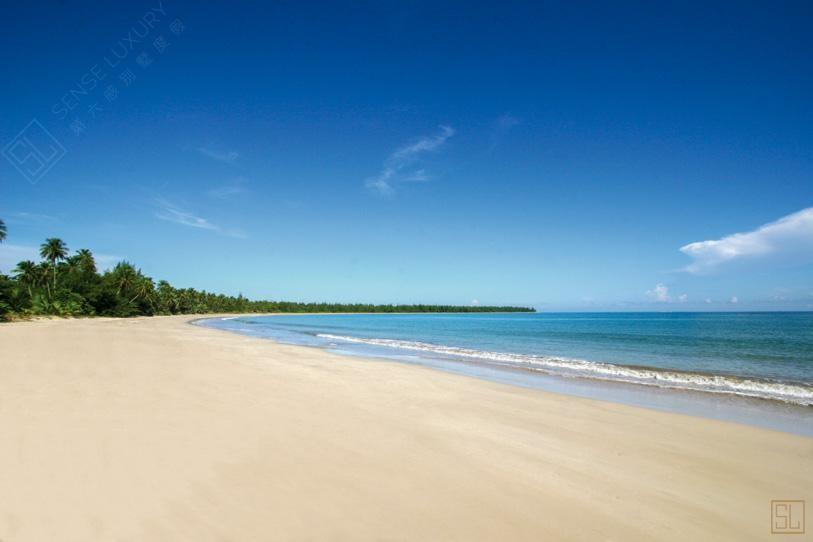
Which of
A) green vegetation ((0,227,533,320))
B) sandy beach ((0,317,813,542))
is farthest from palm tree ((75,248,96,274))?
sandy beach ((0,317,813,542))

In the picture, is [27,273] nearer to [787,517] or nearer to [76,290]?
[76,290]

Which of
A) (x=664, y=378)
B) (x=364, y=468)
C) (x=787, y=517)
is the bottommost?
(x=664, y=378)

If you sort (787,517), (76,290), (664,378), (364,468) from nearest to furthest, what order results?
(787,517)
(364,468)
(664,378)
(76,290)

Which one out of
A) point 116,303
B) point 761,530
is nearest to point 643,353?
point 761,530

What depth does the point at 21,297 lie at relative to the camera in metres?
46.8

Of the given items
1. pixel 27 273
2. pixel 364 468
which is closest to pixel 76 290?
pixel 27 273

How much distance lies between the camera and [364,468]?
4.79 m

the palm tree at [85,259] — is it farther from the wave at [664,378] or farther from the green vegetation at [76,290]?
the wave at [664,378]

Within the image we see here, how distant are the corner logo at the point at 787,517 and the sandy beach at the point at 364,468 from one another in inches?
3.2

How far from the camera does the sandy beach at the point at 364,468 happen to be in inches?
139

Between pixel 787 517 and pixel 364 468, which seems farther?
pixel 364 468

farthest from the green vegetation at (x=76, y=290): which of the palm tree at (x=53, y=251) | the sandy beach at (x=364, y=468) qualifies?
the sandy beach at (x=364, y=468)

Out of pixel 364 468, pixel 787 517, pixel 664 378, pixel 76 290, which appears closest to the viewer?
pixel 787 517

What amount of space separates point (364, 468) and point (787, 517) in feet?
15.9
